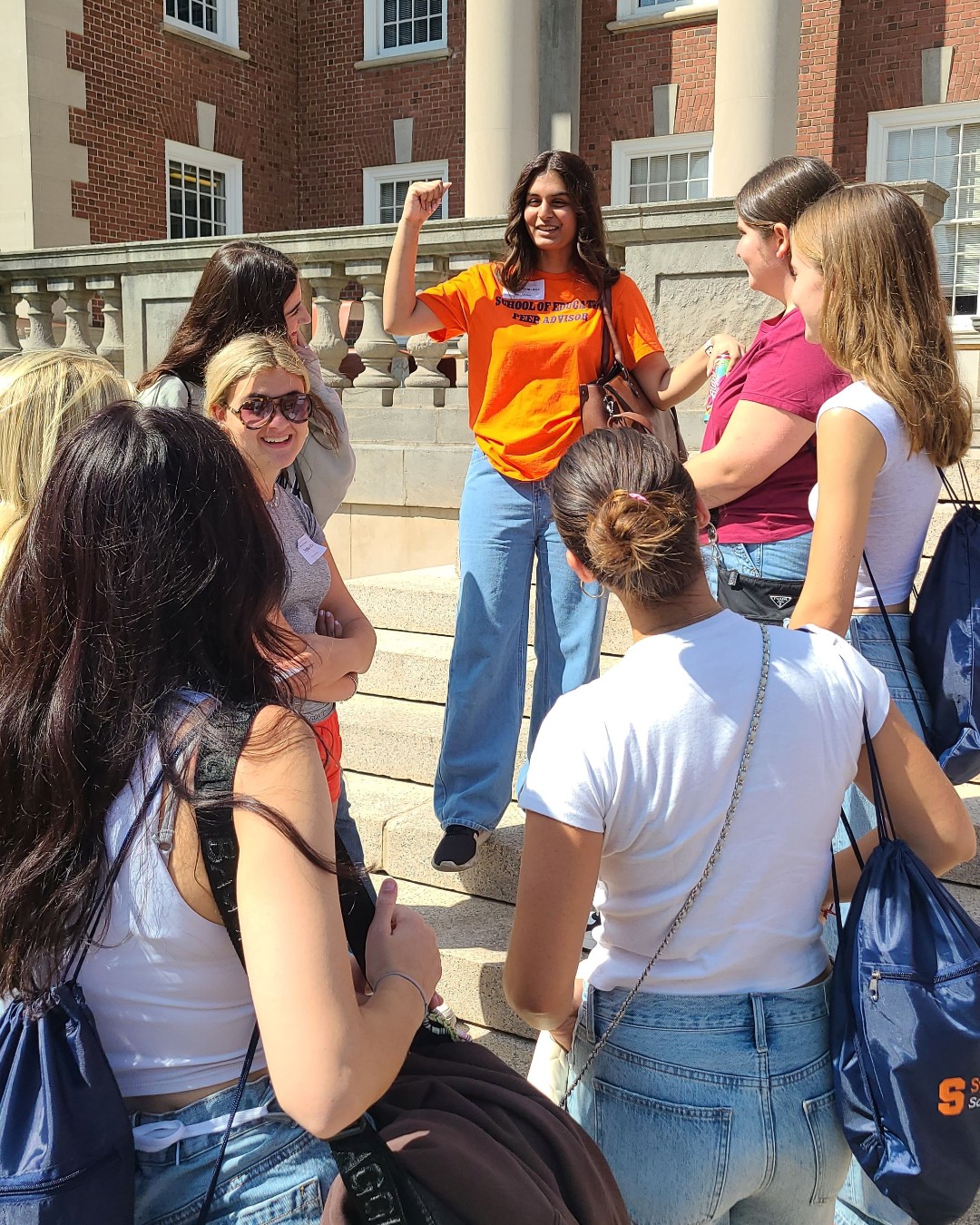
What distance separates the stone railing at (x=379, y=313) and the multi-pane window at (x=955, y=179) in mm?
5722

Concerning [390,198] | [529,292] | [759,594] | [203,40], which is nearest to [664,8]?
[390,198]

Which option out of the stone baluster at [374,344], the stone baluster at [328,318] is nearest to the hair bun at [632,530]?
the stone baluster at [374,344]

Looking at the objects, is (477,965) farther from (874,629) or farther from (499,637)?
(874,629)

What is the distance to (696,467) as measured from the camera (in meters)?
2.53

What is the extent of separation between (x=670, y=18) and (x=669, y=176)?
5.78ft

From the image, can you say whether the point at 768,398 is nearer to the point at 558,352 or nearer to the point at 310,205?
the point at 558,352

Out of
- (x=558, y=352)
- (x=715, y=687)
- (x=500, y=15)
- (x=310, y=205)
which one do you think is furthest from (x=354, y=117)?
(x=715, y=687)

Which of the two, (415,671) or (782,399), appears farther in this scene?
(415,671)

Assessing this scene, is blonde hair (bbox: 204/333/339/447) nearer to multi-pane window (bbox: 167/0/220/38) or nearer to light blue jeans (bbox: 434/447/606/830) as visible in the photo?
light blue jeans (bbox: 434/447/606/830)

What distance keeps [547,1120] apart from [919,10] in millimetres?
13836

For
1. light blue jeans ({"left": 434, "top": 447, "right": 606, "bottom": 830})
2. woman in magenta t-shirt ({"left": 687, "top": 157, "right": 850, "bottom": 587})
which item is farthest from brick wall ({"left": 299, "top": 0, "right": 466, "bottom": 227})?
woman in magenta t-shirt ({"left": 687, "top": 157, "right": 850, "bottom": 587})

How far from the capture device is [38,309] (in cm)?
868

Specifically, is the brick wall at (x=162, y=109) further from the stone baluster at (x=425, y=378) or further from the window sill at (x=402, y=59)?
the stone baluster at (x=425, y=378)

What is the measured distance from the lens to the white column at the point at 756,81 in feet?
36.2
